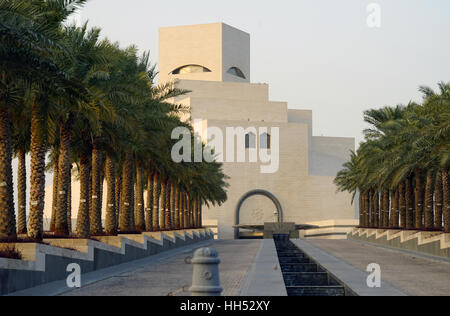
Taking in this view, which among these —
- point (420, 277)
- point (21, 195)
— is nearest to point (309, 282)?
point (420, 277)

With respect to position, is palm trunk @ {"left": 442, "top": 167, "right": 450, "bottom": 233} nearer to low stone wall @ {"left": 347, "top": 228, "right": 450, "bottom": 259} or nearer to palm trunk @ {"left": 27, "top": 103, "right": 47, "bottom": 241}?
low stone wall @ {"left": 347, "top": 228, "right": 450, "bottom": 259}

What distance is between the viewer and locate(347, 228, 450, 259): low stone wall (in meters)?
30.8

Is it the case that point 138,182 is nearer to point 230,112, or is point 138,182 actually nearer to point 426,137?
point 426,137

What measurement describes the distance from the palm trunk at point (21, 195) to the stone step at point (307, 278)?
12.9 m

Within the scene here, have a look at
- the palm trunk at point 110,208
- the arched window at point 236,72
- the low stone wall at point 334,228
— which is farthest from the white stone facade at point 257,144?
the palm trunk at point 110,208

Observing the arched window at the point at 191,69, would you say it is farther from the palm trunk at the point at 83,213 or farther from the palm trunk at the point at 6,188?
the palm trunk at the point at 6,188

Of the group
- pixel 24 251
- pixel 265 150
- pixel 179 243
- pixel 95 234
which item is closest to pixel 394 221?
pixel 179 243

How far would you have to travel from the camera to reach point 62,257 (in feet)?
60.8

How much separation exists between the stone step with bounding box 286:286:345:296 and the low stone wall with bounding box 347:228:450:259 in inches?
590

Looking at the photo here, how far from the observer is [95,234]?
91.4ft

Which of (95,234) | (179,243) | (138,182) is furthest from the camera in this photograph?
(179,243)

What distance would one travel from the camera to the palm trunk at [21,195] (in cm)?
2875

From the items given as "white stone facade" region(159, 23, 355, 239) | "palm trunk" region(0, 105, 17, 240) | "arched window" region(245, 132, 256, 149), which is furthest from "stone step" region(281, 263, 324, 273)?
"arched window" region(245, 132, 256, 149)
